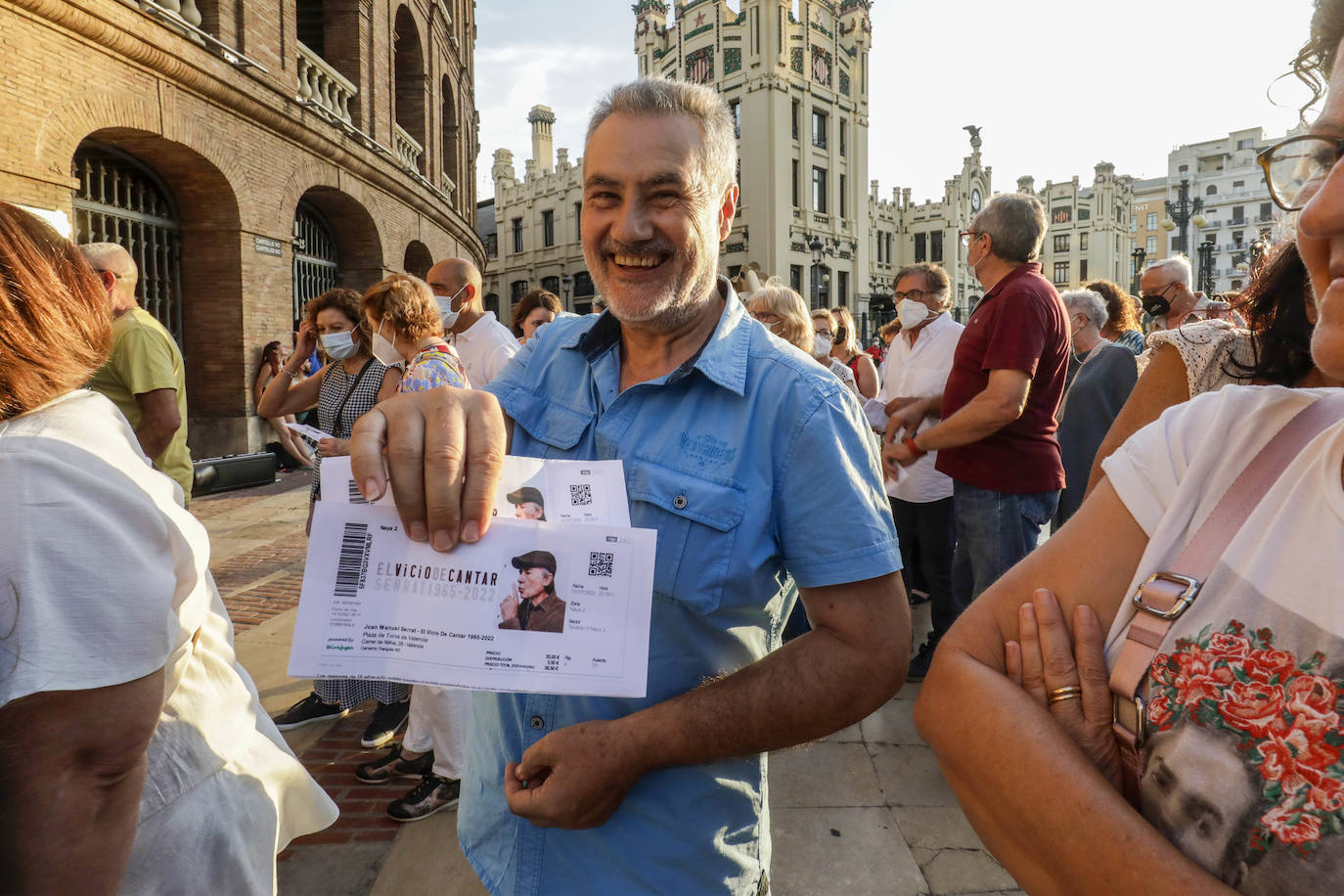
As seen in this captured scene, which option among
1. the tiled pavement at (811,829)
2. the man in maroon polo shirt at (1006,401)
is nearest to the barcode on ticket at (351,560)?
the tiled pavement at (811,829)

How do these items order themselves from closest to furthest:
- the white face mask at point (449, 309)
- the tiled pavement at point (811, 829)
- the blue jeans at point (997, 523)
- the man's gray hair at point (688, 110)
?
the man's gray hair at point (688, 110), the tiled pavement at point (811, 829), the blue jeans at point (997, 523), the white face mask at point (449, 309)

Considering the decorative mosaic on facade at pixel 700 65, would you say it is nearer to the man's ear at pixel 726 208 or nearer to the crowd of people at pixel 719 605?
the man's ear at pixel 726 208

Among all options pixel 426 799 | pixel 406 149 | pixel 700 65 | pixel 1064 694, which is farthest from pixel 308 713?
pixel 700 65

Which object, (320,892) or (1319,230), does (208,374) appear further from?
(1319,230)

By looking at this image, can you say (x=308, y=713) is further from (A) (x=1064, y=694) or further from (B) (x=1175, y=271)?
(B) (x=1175, y=271)

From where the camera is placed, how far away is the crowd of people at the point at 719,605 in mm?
944

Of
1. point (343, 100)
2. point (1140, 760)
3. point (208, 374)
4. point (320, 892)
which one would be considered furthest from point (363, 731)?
point (343, 100)

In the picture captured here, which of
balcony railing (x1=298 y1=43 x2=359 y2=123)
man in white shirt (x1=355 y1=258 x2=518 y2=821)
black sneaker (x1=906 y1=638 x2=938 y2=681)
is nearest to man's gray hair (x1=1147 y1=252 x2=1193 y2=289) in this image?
black sneaker (x1=906 y1=638 x2=938 y2=681)

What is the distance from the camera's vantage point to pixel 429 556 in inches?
50.1

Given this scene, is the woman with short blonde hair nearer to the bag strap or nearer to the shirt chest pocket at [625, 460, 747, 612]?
the shirt chest pocket at [625, 460, 747, 612]

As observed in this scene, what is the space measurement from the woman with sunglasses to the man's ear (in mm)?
979

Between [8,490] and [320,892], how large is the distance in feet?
7.89

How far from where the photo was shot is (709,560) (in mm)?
1432

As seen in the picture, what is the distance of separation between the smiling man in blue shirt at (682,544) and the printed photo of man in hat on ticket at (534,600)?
0.33 feet
